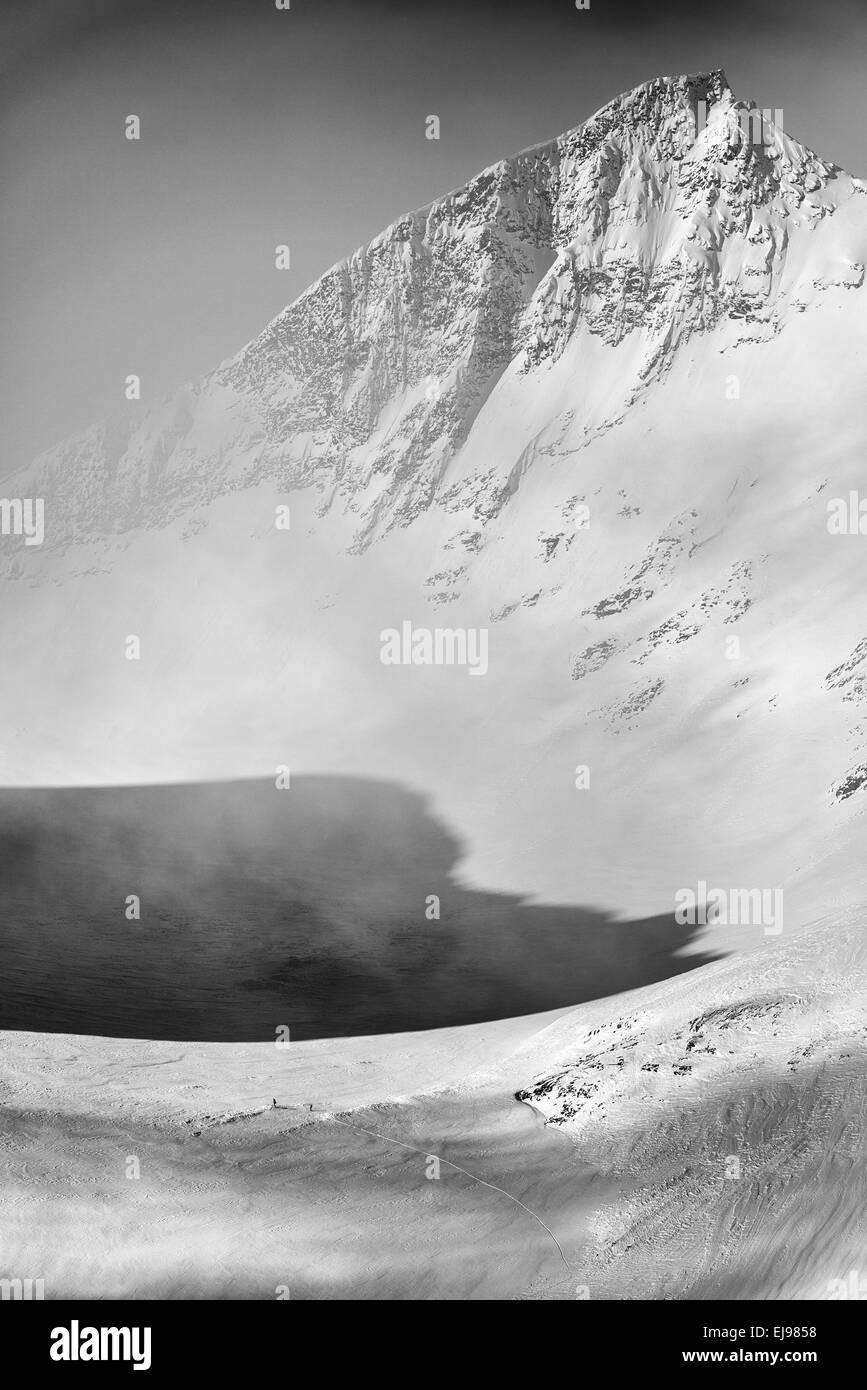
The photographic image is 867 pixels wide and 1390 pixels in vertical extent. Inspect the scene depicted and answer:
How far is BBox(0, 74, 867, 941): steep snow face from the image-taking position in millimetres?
69625

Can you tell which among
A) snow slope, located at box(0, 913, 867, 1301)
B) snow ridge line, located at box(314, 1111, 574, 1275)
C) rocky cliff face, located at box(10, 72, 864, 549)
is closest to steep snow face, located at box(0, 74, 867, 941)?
rocky cliff face, located at box(10, 72, 864, 549)

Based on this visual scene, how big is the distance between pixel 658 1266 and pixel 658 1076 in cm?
287

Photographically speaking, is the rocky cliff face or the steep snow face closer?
the steep snow face

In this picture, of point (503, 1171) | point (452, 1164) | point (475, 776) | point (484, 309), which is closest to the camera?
point (503, 1171)

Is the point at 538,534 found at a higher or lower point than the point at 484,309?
lower

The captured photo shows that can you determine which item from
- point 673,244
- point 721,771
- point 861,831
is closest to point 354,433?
point 673,244

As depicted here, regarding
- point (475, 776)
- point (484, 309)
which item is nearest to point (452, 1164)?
point (475, 776)

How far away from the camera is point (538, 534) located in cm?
11688

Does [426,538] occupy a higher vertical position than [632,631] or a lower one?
higher

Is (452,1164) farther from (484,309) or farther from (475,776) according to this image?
(484,309)

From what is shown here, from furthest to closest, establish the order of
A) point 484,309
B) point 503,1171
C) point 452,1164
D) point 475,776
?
1. point 484,309
2. point 475,776
3. point 452,1164
4. point 503,1171

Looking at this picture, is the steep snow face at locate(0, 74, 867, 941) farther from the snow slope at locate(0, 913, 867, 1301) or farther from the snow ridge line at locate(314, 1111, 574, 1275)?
the snow ridge line at locate(314, 1111, 574, 1275)

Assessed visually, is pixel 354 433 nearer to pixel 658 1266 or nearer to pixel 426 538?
pixel 426 538
